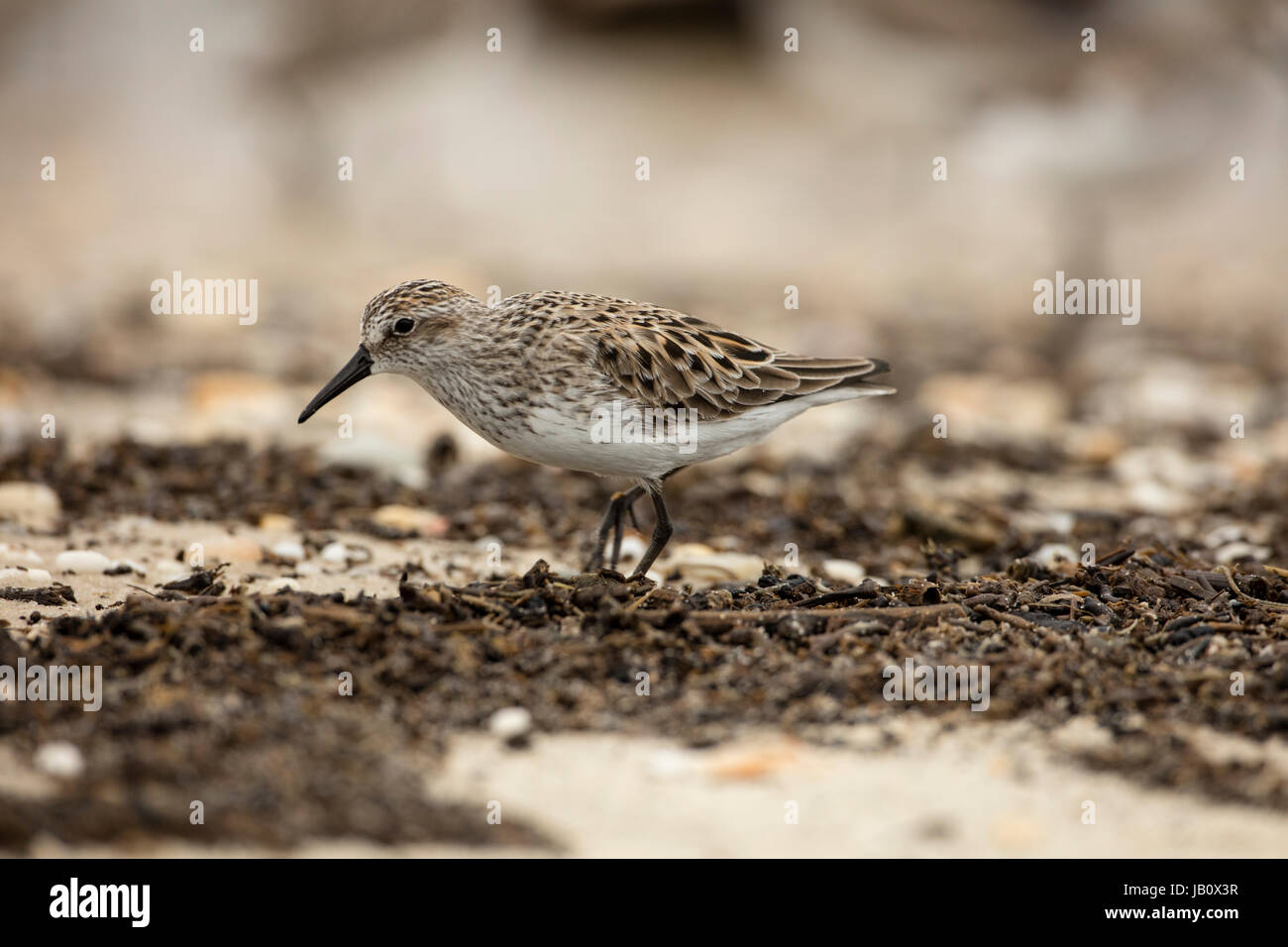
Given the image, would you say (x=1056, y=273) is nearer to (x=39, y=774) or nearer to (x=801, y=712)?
(x=801, y=712)

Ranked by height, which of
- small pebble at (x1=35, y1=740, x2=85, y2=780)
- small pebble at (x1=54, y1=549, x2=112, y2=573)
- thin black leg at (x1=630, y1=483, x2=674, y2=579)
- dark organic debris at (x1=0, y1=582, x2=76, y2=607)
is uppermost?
thin black leg at (x1=630, y1=483, x2=674, y2=579)

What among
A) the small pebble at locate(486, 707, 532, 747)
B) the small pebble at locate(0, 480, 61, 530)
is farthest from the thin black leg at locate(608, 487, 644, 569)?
the small pebble at locate(0, 480, 61, 530)

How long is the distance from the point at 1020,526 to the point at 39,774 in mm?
6016

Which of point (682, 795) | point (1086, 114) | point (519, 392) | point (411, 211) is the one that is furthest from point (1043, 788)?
point (411, 211)

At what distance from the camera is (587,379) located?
20.6 ft

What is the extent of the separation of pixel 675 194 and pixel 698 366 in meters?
13.1

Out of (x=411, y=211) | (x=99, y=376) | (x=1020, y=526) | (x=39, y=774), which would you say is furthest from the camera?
(x=411, y=211)

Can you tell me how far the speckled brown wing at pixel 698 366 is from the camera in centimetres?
647

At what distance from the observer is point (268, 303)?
1405cm

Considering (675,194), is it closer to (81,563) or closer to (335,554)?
(335,554)

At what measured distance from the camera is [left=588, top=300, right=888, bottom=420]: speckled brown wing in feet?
21.2

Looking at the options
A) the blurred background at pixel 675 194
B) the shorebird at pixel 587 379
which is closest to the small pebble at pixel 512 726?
the shorebird at pixel 587 379

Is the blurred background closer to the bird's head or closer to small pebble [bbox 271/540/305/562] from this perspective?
small pebble [bbox 271/540/305/562]

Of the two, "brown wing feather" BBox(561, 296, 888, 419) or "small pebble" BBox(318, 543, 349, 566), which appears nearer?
"brown wing feather" BBox(561, 296, 888, 419)
